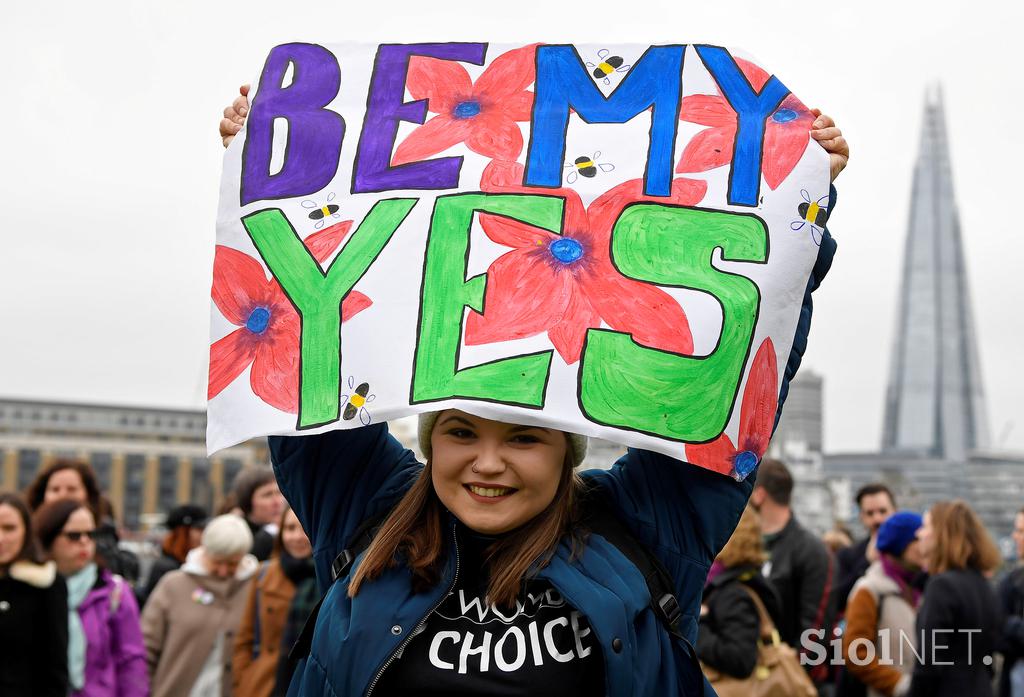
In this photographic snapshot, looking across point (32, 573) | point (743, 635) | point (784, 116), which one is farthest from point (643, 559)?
point (32, 573)

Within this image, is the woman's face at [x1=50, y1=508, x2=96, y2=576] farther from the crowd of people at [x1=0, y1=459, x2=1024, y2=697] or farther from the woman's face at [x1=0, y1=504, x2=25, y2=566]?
the woman's face at [x1=0, y1=504, x2=25, y2=566]

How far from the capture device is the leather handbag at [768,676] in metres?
6.36

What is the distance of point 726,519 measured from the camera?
3.36 meters

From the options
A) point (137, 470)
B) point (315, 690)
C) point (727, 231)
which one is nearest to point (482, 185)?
point (727, 231)

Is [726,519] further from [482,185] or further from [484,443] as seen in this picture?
[482,185]

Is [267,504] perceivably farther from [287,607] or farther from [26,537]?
[26,537]

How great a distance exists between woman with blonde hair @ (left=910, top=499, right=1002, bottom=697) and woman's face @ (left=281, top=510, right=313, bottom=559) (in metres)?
3.24

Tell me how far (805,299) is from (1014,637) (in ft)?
22.1

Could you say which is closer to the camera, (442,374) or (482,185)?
(442,374)

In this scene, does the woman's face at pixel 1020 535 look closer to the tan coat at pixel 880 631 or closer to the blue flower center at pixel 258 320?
the tan coat at pixel 880 631

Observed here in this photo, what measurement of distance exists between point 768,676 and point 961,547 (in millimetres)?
1650

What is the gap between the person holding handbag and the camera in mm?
6336

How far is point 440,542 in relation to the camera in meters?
3.24

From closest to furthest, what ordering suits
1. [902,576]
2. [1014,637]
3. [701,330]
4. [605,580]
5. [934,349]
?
[605,580] < [701,330] < [902,576] < [1014,637] < [934,349]
